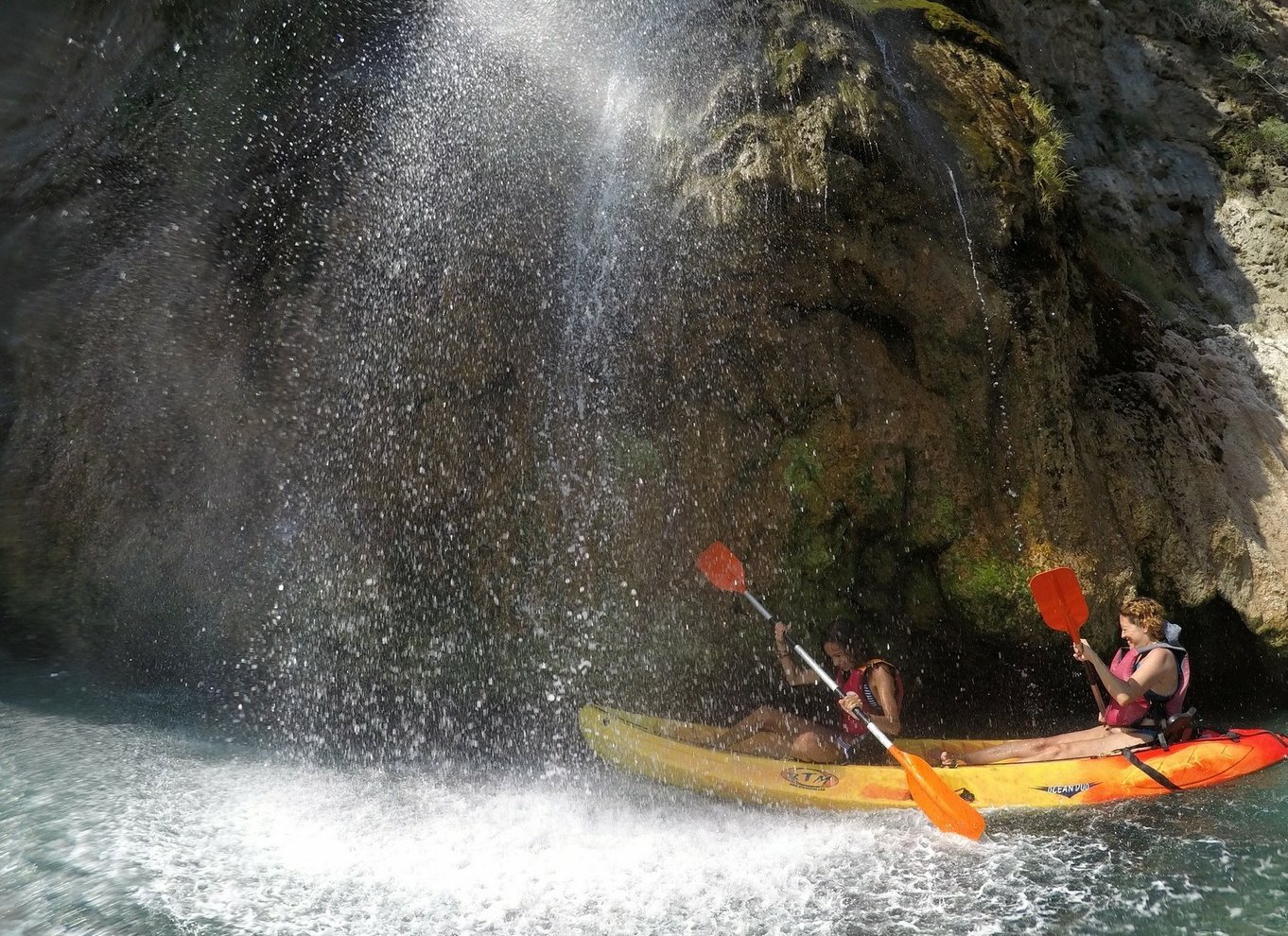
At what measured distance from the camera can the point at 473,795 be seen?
5.70 m

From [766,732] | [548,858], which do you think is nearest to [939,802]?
[766,732]

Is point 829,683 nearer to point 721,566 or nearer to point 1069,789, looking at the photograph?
point 721,566

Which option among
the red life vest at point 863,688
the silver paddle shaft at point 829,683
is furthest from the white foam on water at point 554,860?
the red life vest at point 863,688

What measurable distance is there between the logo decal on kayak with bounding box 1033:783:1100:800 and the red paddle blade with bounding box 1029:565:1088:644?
2.78ft

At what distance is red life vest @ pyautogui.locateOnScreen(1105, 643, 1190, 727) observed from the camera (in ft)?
18.9

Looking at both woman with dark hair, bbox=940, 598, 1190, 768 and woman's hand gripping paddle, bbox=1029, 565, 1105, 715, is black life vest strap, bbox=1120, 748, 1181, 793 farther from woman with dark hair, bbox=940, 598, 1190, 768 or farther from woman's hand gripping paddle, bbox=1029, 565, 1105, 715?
woman's hand gripping paddle, bbox=1029, 565, 1105, 715

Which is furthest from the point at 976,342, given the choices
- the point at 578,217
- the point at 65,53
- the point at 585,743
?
the point at 65,53

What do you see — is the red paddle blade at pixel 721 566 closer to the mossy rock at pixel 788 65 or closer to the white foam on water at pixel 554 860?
the white foam on water at pixel 554 860

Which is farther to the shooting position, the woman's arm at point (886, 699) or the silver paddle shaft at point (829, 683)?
the woman's arm at point (886, 699)

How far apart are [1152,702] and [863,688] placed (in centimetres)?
164

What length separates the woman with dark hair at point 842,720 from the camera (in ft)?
19.6

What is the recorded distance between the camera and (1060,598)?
5723 millimetres

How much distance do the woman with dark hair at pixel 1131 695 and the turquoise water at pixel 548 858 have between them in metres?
0.51

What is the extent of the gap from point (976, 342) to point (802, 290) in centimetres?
120
